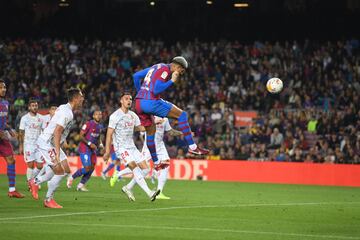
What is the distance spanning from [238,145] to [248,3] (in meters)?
11.1

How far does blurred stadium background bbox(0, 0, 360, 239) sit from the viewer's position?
113 ft

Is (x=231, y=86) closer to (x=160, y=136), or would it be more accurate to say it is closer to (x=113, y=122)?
(x=160, y=136)

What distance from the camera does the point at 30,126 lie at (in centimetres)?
2450

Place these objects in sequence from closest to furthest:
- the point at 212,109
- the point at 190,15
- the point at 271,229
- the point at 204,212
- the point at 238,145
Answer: the point at 271,229
the point at 204,212
the point at 238,145
the point at 212,109
the point at 190,15

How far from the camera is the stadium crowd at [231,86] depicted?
35344 mm

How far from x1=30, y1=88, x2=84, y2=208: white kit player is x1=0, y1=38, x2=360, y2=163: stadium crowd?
18.7m

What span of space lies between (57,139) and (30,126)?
27.3 ft

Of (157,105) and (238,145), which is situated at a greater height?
(157,105)

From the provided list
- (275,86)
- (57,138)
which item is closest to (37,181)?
(57,138)

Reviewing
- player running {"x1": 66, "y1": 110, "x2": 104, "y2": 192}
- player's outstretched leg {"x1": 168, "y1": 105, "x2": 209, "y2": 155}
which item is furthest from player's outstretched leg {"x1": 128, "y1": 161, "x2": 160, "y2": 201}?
player running {"x1": 66, "y1": 110, "x2": 104, "y2": 192}

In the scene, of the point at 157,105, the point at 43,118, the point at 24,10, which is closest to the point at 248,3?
the point at 24,10

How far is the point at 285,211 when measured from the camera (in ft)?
57.7

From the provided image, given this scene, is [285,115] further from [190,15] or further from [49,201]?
[49,201]

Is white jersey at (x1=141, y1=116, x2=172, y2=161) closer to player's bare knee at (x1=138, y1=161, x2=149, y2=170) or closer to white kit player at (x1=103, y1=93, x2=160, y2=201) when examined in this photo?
white kit player at (x1=103, y1=93, x2=160, y2=201)
